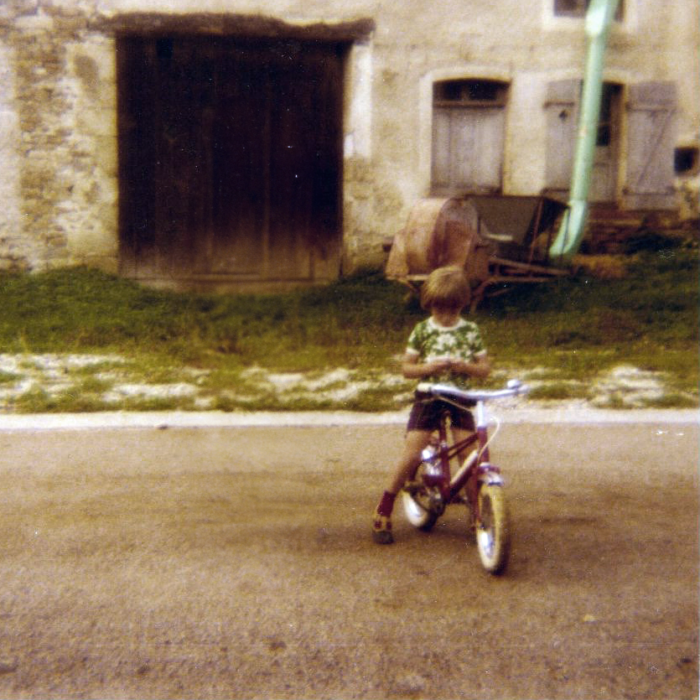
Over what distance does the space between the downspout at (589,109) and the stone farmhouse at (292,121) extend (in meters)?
0.25

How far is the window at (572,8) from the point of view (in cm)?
1227

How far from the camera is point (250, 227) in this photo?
12.4 meters

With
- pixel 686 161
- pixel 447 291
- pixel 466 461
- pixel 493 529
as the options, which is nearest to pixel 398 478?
pixel 466 461

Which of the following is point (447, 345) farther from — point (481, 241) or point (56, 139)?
point (56, 139)

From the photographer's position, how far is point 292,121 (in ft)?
40.1

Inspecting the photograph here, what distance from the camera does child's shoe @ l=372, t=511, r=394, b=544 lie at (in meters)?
4.39

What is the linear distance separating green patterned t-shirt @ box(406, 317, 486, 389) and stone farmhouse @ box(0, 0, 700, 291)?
8.14m

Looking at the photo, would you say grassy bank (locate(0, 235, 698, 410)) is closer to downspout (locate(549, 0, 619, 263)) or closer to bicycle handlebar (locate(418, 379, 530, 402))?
downspout (locate(549, 0, 619, 263))

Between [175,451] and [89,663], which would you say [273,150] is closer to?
[175,451]

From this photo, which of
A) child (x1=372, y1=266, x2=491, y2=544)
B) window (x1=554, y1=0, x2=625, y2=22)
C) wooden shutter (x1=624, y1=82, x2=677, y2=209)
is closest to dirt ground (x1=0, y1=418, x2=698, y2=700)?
child (x1=372, y1=266, x2=491, y2=544)

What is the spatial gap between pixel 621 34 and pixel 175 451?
→ 895cm

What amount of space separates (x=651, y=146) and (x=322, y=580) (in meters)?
10.2

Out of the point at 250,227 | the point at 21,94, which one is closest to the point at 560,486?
the point at 250,227

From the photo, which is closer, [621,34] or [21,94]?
[21,94]
